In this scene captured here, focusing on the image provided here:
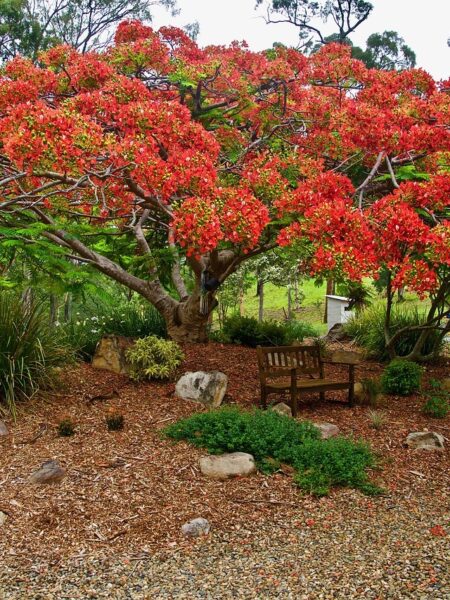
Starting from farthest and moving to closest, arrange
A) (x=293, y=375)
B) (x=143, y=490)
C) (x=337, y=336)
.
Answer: (x=337, y=336)
(x=293, y=375)
(x=143, y=490)

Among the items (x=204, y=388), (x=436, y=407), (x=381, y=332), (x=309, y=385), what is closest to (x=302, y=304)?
(x=381, y=332)

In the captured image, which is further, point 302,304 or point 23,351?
point 302,304

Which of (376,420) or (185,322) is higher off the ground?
(185,322)

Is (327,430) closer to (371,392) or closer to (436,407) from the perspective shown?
(371,392)

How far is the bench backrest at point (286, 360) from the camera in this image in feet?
22.7

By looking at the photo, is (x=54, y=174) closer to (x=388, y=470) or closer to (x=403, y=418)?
(x=388, y=470)

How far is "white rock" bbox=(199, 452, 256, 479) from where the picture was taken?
5.20 meters

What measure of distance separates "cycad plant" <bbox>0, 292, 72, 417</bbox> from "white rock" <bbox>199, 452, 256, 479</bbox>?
7.24 ft

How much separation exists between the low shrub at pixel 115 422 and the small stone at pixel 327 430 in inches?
77.0

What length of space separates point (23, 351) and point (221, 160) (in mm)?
4257

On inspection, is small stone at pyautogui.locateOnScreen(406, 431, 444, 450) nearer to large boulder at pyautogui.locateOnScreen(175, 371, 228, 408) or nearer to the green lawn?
large boulder at pyautogui.locateOnScreen(175, 371, 228, 408)

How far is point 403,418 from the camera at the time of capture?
23.3 feet

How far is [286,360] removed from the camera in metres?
7.29

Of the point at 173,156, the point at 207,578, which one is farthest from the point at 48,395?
the point at 207,578
